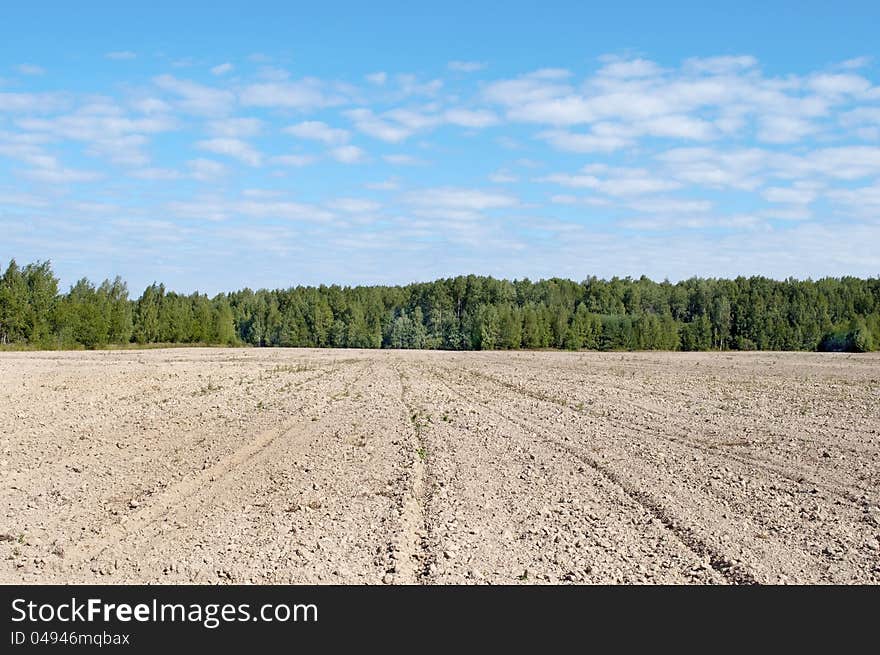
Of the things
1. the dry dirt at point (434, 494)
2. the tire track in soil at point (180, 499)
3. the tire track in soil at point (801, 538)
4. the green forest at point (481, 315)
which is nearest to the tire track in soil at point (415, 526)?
the dry dirt at point (434, 494)

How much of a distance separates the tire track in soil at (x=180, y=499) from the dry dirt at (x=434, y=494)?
0.05 meters

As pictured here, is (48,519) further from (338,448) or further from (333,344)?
(333,344)

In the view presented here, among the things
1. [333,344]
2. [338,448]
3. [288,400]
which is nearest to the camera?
[338,448]

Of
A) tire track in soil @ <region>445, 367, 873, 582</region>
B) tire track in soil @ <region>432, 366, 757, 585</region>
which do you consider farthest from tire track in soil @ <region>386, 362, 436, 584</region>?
tire track in soil @ <region>445, 367, 873, 582</region>

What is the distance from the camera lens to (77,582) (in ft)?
23.2

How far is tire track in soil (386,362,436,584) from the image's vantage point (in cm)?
742

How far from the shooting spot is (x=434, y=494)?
10742 mm

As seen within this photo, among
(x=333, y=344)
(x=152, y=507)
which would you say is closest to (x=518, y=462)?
(x=152, y=507)
